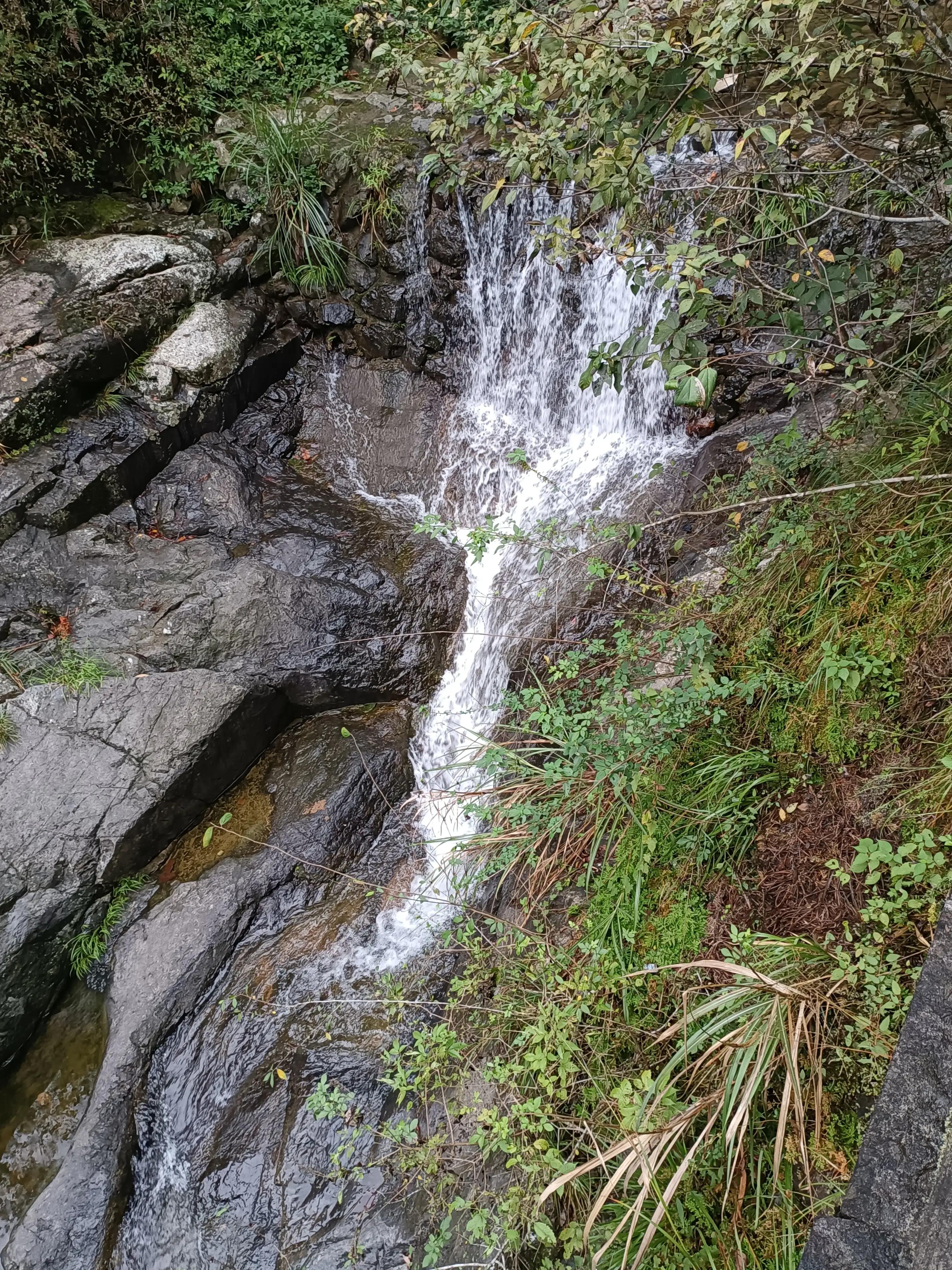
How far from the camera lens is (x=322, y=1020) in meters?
3.39

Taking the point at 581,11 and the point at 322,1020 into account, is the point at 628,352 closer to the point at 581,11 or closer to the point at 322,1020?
the point at 581,11

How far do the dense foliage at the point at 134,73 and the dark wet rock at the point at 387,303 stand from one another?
6.68 feet

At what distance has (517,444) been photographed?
5609mm

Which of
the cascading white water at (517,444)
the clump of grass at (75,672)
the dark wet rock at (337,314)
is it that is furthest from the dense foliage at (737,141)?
the clump of grass at (75,672)

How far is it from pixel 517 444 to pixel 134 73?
4.55 metres

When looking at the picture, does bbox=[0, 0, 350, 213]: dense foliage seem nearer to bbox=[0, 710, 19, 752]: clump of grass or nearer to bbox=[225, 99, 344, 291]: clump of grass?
bbox=[225, 99, 344, 291]: clump of grass

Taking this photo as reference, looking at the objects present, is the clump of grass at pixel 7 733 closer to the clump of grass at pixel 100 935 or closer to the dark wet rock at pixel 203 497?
the clump of grass at pixel 100 935

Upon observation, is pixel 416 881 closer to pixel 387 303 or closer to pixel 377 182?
pixel 387 303

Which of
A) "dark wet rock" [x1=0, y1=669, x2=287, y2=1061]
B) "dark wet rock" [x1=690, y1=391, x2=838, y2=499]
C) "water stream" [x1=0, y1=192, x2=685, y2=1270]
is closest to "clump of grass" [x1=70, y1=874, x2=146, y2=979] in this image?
"dark wet rock" [x1=0, y1=669, x2=287, y2=1061]

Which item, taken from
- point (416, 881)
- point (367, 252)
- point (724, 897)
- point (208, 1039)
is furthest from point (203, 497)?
point (724, 897)

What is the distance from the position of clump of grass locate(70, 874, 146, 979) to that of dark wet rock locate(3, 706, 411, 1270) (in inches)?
3.9

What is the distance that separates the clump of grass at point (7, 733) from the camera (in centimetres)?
400

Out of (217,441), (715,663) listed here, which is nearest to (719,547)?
(715,663)

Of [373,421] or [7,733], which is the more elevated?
[7,733]
